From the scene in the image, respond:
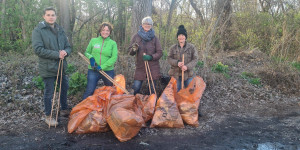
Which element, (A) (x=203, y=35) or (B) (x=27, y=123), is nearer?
(B) (x=27, y=123)

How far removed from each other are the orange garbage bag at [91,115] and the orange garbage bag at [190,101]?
1.25 meters

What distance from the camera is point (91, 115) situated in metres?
3.50

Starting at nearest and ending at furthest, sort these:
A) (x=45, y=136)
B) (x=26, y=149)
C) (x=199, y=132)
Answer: (x=26, y=149) < (x=45, y=136) < (x=199, y=132)

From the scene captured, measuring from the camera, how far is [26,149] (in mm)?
3004

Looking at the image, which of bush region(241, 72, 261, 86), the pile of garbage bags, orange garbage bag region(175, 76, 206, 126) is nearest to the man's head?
the pile of garbage bags

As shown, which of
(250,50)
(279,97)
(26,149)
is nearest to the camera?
(26,149)

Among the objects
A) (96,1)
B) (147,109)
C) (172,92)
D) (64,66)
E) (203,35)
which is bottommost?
(147,109)

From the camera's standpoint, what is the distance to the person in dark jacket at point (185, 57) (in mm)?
4262

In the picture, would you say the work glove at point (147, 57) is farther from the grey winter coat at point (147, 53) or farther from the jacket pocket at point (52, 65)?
the jacket pocket at point (52, 65)

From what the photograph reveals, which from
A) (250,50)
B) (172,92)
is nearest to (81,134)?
(172,92)

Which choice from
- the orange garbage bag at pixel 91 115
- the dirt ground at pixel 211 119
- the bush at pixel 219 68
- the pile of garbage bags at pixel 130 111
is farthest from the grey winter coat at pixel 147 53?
the bush at pixel 219 68

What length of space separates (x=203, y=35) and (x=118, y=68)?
2.61m

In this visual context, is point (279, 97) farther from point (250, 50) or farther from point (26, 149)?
point (26, 149)

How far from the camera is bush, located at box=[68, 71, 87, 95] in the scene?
4797mm
